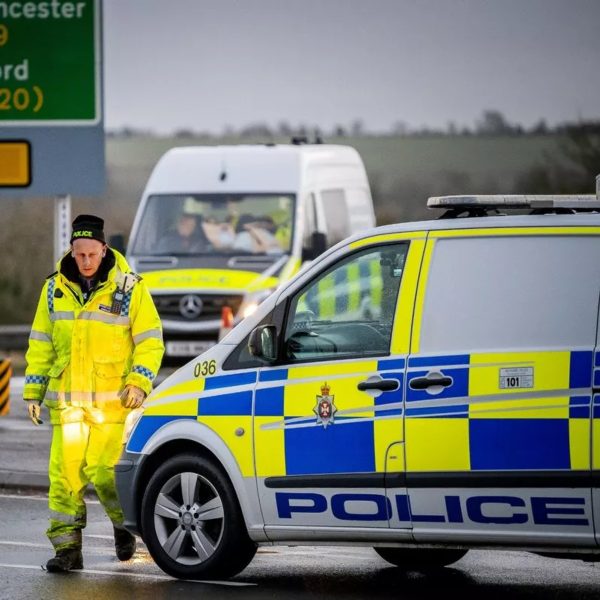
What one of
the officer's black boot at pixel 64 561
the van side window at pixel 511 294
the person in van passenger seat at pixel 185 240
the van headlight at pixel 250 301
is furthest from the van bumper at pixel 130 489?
the person in van passenger seat at pixel 185 240

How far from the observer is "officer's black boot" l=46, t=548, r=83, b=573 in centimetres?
869

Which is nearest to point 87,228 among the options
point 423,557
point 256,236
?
point 423,557

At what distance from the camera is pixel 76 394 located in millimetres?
8805

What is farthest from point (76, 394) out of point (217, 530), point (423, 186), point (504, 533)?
point (423, 186)

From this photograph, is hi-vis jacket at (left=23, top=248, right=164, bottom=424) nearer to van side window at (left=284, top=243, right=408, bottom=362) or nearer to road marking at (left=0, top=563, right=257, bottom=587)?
road marking at (left=0, top=563, right=257, bottom=587)

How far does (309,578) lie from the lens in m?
8.53

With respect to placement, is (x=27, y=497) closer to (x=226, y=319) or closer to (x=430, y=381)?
(x=430, y=381)

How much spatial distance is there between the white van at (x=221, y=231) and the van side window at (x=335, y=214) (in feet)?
0.21

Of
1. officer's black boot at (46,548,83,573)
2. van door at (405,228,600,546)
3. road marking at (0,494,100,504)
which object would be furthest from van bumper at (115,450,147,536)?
road marking at (0,494,100,504)

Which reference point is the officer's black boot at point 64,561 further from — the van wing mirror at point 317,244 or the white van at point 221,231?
the van wing mirror at point 317,244

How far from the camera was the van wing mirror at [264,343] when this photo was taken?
320 inches

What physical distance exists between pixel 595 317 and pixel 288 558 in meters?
2.44

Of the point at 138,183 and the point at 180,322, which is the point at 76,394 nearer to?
the point at 180,322

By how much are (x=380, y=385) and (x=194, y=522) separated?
115cm
